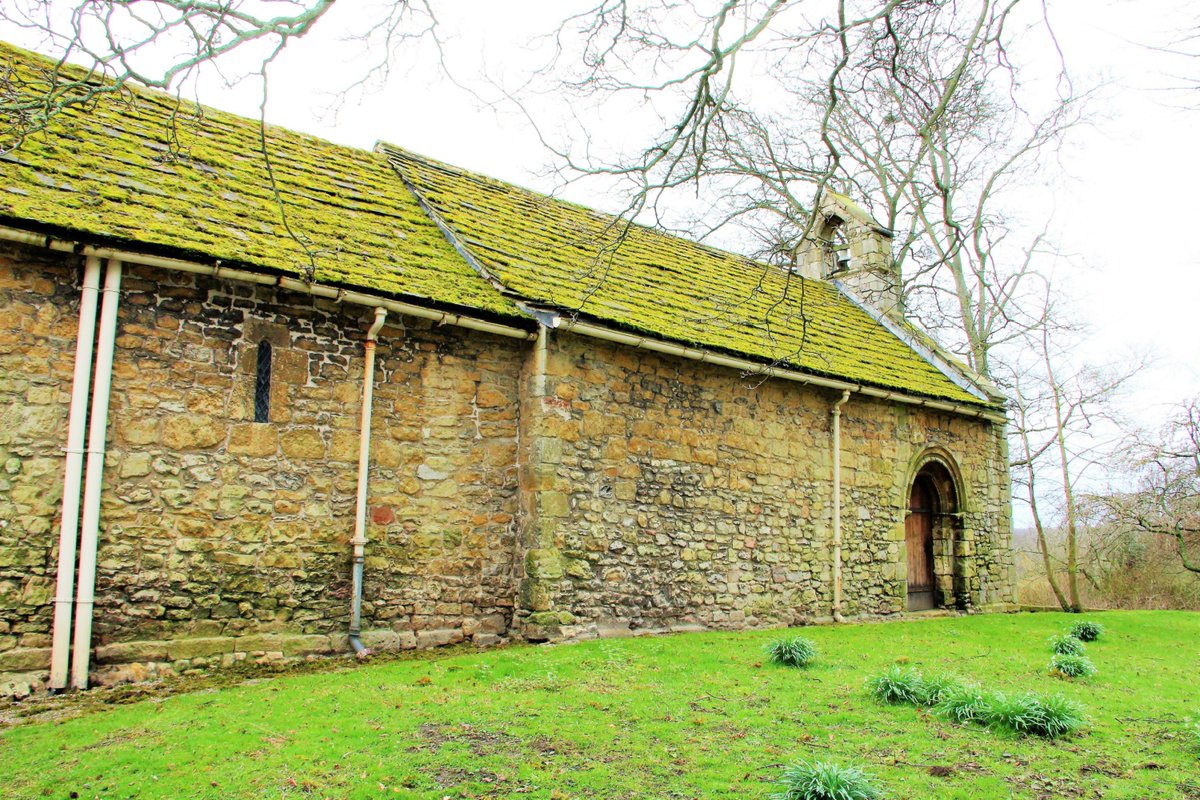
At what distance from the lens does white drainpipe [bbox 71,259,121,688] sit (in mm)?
6840

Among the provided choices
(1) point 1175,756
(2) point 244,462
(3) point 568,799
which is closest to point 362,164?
(2) point 244,462

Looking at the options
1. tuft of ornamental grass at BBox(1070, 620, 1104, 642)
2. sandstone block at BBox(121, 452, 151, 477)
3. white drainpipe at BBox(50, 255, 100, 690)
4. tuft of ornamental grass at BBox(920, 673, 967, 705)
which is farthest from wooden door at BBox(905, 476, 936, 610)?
white drainpipe at BBox(50, 255, 100, 690)

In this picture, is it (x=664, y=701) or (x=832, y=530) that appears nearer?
(x=664, y=701)

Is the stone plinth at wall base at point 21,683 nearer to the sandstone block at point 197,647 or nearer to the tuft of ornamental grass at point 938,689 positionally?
the sandstone block at point 197,647

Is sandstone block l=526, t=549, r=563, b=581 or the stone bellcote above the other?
the stone bellcote

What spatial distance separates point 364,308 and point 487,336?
1478 millimetres

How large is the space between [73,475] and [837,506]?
9.98m

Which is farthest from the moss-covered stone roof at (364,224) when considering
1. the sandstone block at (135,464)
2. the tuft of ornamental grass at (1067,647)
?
the tuft of ornamental grass at (1067,647)

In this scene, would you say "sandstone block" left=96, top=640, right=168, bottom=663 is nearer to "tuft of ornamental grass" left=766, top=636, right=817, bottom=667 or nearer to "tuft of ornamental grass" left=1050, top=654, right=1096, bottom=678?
"tuft of ornamental grass" left=766, top=636, right=817, bottom=667

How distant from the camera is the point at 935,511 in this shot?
15492 mm

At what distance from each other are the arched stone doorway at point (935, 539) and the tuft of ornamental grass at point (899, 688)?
873cm

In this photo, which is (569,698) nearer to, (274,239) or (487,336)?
(487,336)

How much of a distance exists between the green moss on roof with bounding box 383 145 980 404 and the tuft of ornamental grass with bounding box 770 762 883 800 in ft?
17.3

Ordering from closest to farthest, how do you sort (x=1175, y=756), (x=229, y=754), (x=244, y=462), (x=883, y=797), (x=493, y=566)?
(x=883, y=797)
(x=229, y=754)
(x=1175, y=756)
(x=244, y=462)
(x=493, y=566)
